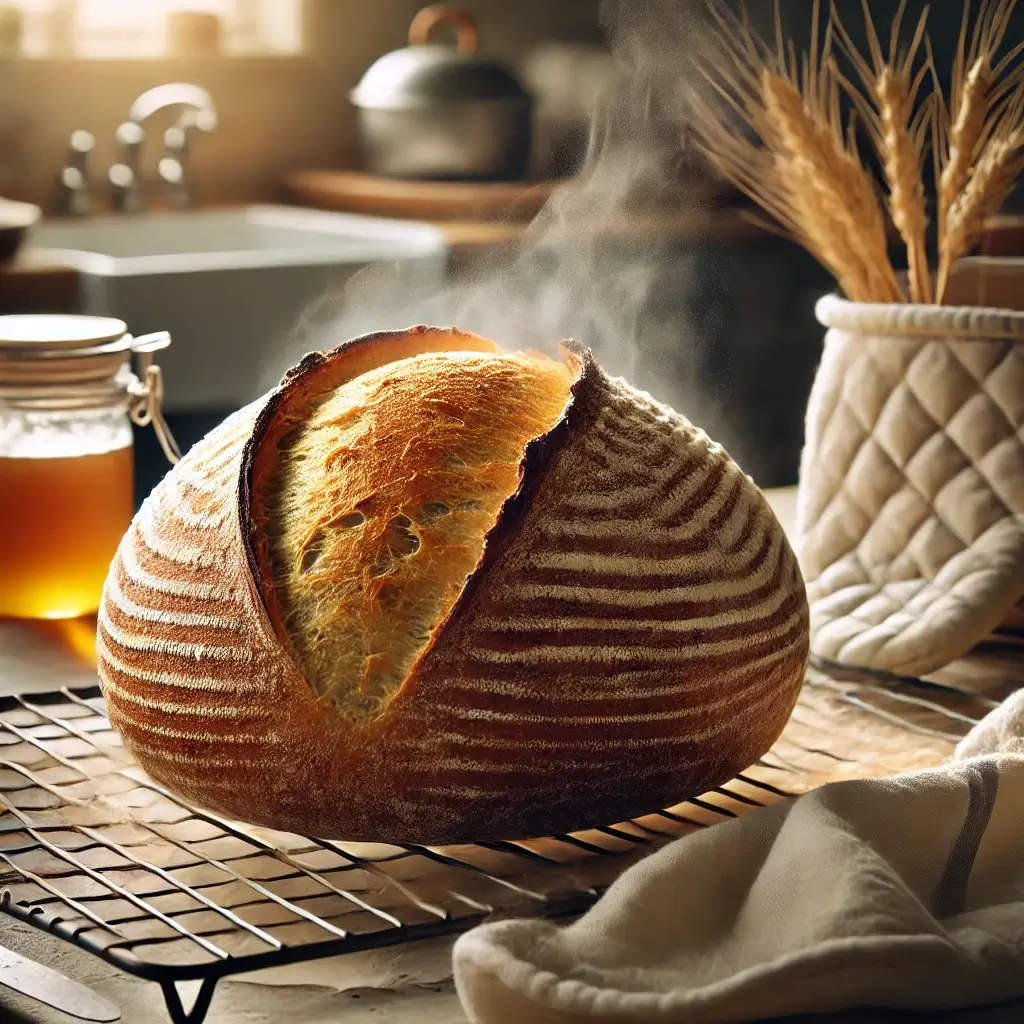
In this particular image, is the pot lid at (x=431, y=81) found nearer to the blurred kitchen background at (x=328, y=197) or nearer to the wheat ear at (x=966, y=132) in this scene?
the blurred kitchen background at (x=328, y=197)

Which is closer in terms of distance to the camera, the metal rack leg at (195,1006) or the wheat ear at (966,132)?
the metal rack leg at (195,1006)

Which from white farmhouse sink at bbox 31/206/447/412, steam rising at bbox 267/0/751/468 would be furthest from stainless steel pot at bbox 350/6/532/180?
steam rising at bbox 267/0/751/468

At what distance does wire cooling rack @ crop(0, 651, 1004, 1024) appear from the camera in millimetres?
747

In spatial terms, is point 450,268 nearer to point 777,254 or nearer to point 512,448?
point 777,254

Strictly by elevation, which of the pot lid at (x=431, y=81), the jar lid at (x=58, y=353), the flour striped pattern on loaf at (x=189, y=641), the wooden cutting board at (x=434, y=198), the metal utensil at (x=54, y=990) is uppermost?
the pot lid at (x=431, y=81)

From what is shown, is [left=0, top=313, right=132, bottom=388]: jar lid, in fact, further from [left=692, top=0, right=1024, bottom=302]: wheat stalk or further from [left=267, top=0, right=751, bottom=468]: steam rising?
[left=692, top=0, right=1024, bottom=302]: wheat stalk

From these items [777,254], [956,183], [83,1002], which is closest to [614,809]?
[83,1002]

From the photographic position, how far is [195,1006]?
0.69 m

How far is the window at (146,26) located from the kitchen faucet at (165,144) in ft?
0.84

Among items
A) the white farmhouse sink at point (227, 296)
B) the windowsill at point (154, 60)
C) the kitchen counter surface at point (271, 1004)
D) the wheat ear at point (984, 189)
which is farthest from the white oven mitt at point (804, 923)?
the windowsill at point (154, 60)

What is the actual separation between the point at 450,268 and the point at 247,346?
41 centimetres

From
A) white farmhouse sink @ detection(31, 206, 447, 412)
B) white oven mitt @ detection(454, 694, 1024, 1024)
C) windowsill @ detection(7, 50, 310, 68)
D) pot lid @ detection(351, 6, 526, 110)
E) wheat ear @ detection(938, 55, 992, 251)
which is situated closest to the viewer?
white oven mitt @ detection(454, 694, 1024, 1024)

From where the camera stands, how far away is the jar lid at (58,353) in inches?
50.3

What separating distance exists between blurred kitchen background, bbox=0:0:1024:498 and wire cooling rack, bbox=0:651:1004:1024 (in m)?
0.86
